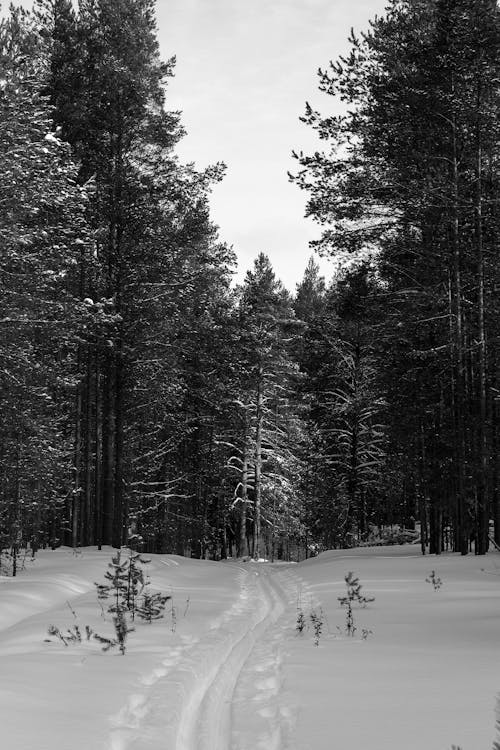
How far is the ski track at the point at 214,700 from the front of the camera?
15.9 ft

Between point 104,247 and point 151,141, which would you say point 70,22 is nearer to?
point 151,141

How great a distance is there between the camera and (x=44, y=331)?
16.2m

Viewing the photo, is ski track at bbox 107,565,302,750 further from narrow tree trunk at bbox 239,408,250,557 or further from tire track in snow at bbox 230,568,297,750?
narrow tree trunk at bbox 239,408,250,557

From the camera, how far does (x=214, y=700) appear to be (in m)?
5.87

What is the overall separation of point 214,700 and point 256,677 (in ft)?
2.80

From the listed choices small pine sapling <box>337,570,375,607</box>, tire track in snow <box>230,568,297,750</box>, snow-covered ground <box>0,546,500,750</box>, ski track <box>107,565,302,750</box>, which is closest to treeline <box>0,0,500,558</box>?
snow-covered ground <box>0,546,500,750</box>

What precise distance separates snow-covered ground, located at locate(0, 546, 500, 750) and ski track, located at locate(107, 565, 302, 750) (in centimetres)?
1

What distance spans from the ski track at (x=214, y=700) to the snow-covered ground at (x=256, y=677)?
0.01 metres

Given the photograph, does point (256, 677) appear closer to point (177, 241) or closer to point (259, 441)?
point (177, 241)

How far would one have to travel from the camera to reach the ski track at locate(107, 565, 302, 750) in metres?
4.84

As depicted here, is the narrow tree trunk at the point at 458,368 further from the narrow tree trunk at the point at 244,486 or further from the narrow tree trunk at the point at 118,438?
the narrow tree trunk at the point at 244,486

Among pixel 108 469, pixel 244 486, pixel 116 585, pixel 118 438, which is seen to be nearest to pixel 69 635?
pixel 116 585

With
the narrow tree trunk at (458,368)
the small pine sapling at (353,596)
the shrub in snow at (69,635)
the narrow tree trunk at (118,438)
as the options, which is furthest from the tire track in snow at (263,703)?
the narrow tree trunk at (118,438)

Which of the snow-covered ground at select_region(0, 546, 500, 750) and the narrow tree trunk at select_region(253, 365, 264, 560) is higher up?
the narrow tree trunk at select_region(253, 365, 264, 560)
